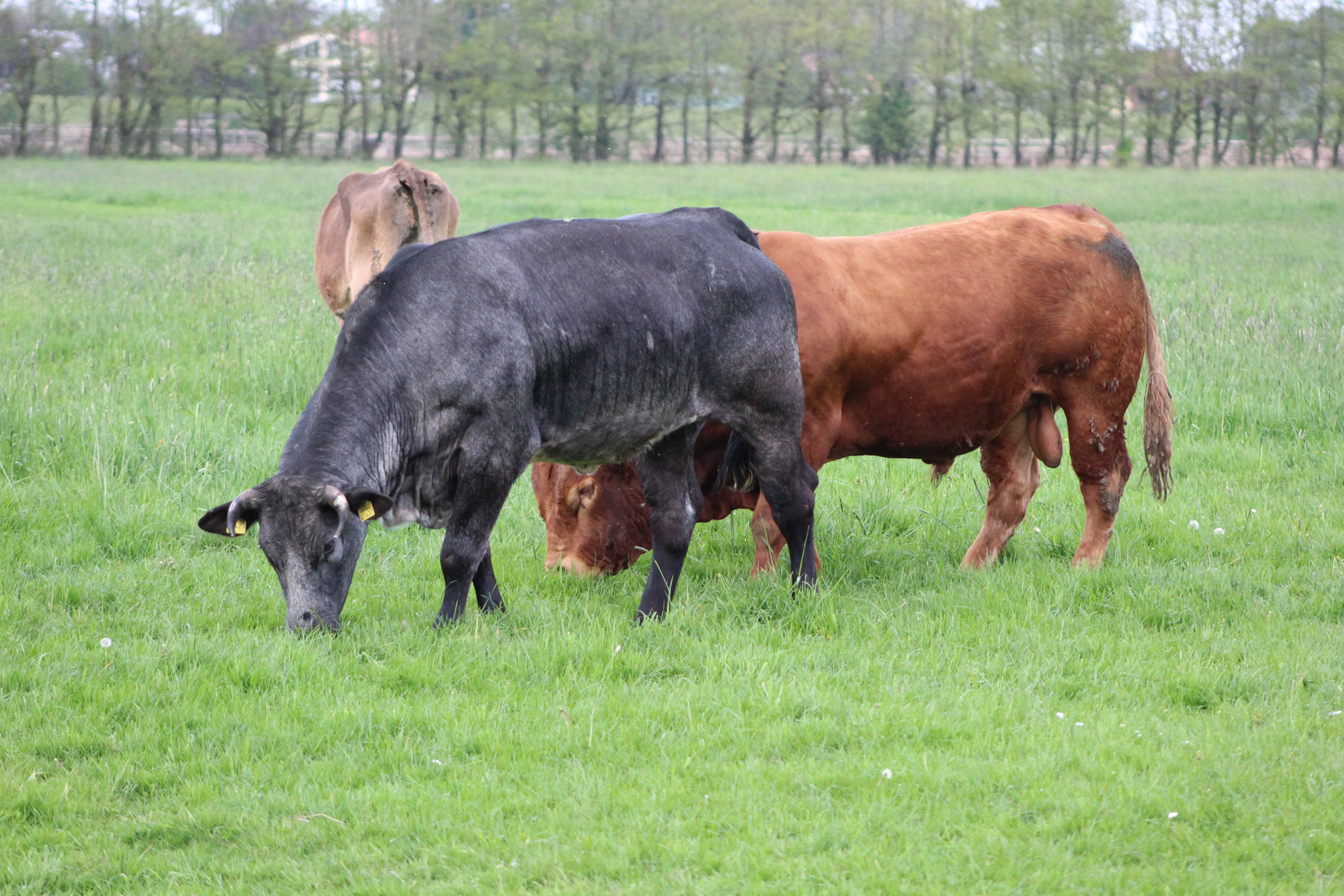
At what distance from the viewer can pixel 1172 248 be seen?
18.0m

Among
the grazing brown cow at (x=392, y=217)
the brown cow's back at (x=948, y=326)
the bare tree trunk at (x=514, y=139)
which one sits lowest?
the brown cow's back at (x=948, y=326)

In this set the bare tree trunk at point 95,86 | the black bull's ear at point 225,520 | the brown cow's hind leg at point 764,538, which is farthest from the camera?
the bare tree trunk at point 95,86

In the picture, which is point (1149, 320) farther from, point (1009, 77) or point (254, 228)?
point (1009, 77)

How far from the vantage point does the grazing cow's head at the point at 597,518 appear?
6.41m

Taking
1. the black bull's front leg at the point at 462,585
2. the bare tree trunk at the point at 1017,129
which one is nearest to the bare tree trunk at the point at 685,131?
the bare tree trunk at the point at 1017,129

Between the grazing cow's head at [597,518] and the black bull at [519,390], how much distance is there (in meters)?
0.63

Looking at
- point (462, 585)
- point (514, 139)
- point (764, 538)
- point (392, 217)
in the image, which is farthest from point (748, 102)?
point (462, 585)

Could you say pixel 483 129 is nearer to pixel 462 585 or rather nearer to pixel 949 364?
pixel 949 364

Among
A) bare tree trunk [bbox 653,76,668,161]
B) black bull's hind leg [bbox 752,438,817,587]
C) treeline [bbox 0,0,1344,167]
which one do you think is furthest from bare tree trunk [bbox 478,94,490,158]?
black bull's hind leg [bbox 752,438,817,587]

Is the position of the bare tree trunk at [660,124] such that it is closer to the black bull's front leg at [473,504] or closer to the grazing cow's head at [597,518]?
the grazing cow's head at [597,518]

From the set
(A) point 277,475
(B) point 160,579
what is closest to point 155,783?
(A) point 277,475

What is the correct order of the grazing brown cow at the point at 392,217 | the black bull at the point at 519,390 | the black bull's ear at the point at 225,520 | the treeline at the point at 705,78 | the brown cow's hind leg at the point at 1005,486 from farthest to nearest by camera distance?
the treeline at the point at 705,78 → the grazing brown cow at the point at 392,217 → the brown cow's hind leg at the point at 1005,486 → the black bull at the point at 519,390 → the black bull's ear at the point at 225,520

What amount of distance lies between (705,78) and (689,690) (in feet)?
206

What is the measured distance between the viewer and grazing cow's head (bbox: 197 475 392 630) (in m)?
4.61
